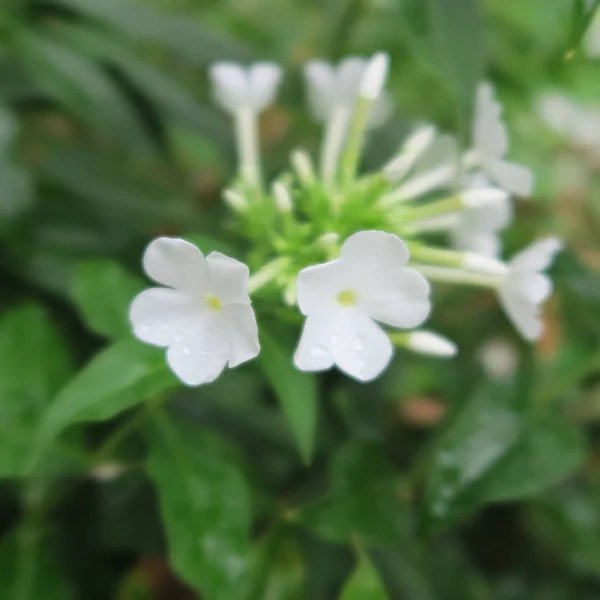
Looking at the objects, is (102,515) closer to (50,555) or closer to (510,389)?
(50,555)

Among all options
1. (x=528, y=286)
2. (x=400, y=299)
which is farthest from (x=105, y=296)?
(x=528, y=286)

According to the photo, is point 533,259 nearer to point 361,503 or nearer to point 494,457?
point 494,457

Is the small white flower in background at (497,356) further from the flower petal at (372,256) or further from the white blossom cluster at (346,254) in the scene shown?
the flower petal at (372,256)

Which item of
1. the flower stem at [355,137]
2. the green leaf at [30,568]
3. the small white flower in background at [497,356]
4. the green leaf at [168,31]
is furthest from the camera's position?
the small white flower in background at [497,356]

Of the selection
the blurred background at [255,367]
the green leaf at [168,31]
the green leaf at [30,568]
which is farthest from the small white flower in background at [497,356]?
the green leaf at [30,568]

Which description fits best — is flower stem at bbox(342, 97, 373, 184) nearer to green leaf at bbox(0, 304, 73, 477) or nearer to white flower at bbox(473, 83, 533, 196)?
white flower at bbox(473, 83, 533, 196)
